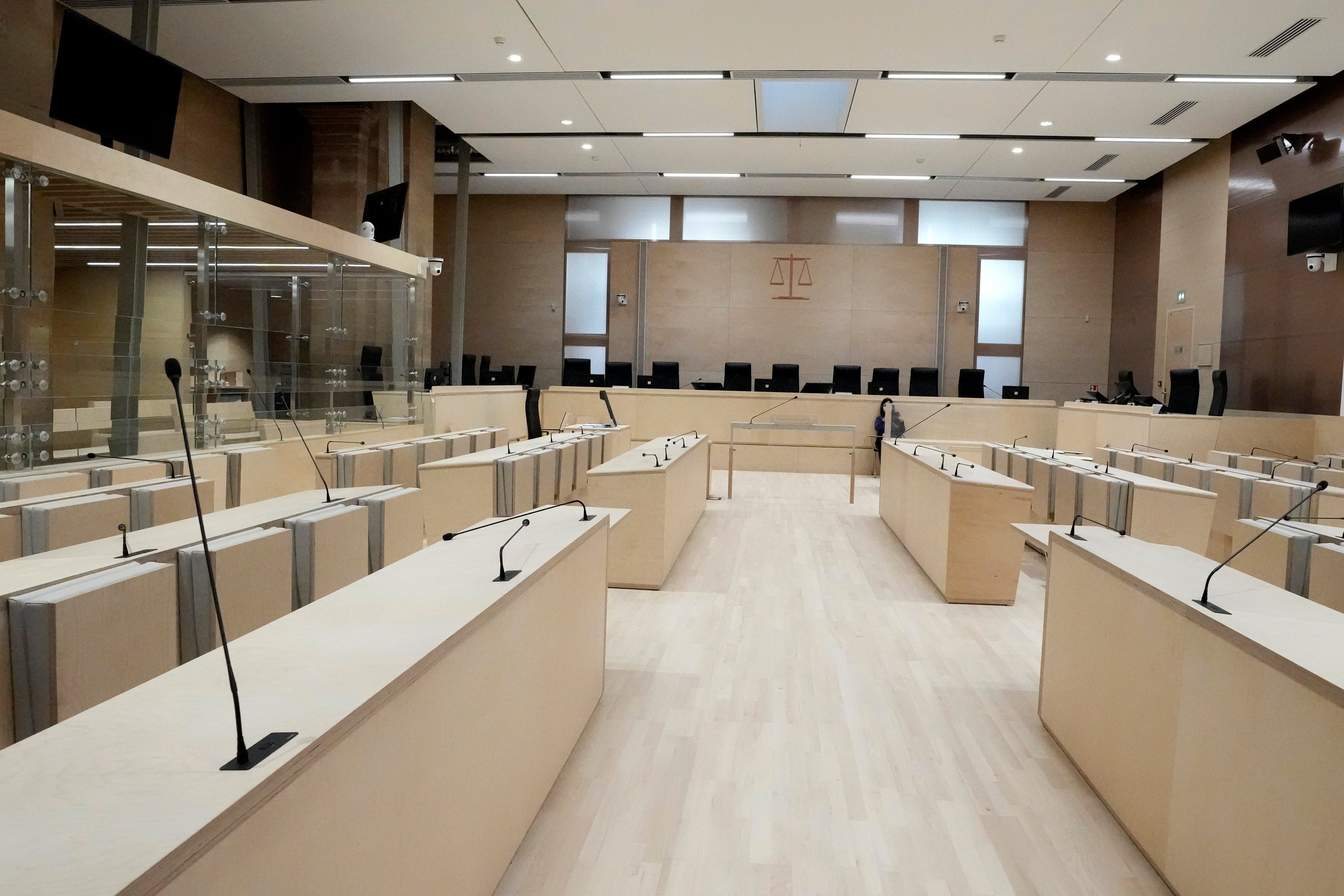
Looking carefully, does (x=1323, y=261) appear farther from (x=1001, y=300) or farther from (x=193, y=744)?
(x=193, y=744)

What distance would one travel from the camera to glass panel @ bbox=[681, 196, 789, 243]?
13.3 metres

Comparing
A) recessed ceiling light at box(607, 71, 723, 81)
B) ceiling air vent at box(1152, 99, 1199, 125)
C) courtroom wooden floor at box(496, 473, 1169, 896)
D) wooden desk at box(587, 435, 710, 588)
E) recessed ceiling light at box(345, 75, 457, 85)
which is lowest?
courtroom wooden floor at box(496, 473, 1169, 896)

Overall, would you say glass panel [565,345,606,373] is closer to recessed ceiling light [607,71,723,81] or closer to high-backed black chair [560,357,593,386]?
high-backed black chair [560,357,593,386]

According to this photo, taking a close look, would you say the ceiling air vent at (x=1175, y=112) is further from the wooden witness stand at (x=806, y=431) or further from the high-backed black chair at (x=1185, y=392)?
the wooden witness stand at (x=806, y=431)

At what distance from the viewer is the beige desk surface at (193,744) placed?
80cm

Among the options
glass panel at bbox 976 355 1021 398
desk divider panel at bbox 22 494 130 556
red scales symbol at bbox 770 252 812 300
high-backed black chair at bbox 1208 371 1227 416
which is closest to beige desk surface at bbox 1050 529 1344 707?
desk divider panel at bbox 22 494 130 556

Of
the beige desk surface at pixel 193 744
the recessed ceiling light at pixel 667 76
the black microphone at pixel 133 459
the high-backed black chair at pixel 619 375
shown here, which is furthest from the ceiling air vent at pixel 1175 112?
the beige desk surface at pixel 193 744

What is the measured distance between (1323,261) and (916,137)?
416cm

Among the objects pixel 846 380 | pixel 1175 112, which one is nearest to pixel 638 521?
pixel 846 380

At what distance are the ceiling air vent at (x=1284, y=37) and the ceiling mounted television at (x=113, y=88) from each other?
8107mm

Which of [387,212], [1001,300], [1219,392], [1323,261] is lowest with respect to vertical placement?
[1219,392]

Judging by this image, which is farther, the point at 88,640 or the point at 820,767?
the point at 820,767

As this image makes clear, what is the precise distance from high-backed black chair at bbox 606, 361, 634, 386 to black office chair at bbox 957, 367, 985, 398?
3662 mm

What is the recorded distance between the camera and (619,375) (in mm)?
10930
